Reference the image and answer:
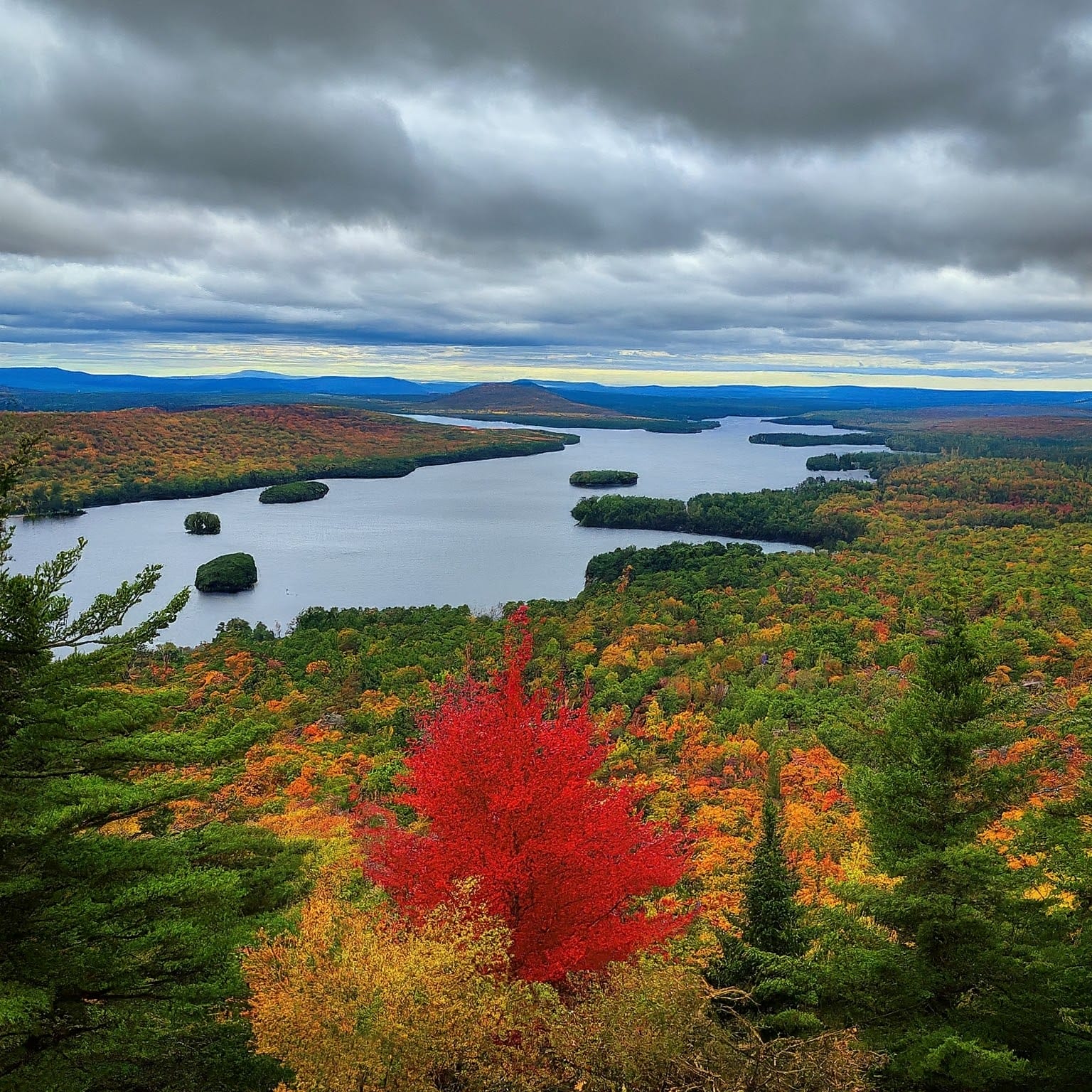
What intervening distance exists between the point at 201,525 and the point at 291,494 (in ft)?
92.9

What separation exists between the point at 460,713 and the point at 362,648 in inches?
1365

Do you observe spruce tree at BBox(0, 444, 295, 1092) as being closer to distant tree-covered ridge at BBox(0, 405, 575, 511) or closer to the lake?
the lake

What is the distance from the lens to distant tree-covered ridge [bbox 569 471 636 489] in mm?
134625

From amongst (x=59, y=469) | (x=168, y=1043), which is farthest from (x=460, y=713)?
(x=59, y=469)

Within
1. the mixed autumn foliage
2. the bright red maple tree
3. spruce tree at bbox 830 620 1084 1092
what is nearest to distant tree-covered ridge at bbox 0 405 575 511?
the bright red maple tree

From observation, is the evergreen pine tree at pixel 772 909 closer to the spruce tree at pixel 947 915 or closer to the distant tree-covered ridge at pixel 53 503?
the spruce tree at pixel 947 915

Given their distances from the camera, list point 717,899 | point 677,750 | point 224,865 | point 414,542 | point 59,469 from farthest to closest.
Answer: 1. point 59,469
2. point 414,542
3. point 677,750
4. point 717,899
5. point 224,865

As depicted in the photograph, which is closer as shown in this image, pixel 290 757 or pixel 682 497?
pixel 290 757

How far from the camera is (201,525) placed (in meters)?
87.5

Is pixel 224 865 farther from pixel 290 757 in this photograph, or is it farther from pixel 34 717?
pixel 290 757

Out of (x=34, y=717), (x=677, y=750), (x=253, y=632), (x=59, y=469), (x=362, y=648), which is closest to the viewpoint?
(x=34, y=717)

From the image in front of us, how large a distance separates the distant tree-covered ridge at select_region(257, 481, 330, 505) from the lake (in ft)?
6.10

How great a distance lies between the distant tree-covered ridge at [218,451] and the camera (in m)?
115

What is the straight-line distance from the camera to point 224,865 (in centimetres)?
1040
